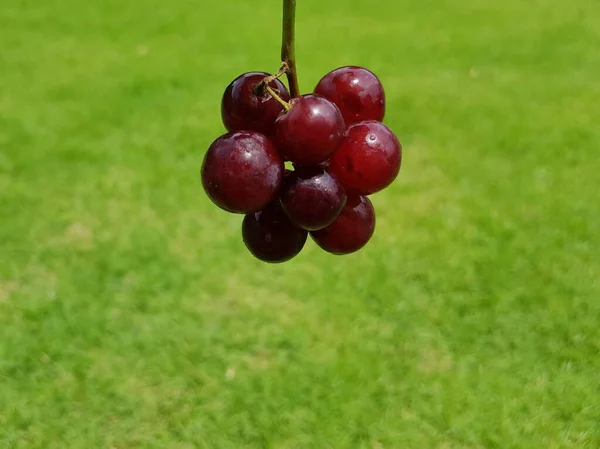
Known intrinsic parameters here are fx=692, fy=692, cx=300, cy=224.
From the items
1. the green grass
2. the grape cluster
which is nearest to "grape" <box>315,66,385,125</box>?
the grape cluster

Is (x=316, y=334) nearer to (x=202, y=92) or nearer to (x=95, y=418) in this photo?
(x=95, y=418)

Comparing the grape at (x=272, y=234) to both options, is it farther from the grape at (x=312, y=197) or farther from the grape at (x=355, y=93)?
the grape at (x=355, y=93)

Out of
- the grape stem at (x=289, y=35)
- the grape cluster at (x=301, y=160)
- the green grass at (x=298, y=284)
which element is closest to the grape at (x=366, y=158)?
the grape cluster at (x=301, y=160)

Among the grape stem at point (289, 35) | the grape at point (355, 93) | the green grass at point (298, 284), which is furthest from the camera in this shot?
the green grass at point (298, 284)

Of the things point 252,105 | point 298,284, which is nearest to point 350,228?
point 252,105

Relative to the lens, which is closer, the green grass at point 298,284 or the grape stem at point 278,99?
the grape stem at point 278,99

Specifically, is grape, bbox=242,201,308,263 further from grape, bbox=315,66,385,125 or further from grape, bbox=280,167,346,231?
grape, bbox=315,66,385,125

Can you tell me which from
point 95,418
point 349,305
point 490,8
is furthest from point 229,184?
point 490,8

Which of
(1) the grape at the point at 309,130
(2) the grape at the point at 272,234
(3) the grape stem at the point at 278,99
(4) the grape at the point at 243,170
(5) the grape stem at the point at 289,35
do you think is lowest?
(2) the grape at the point at 272,234
